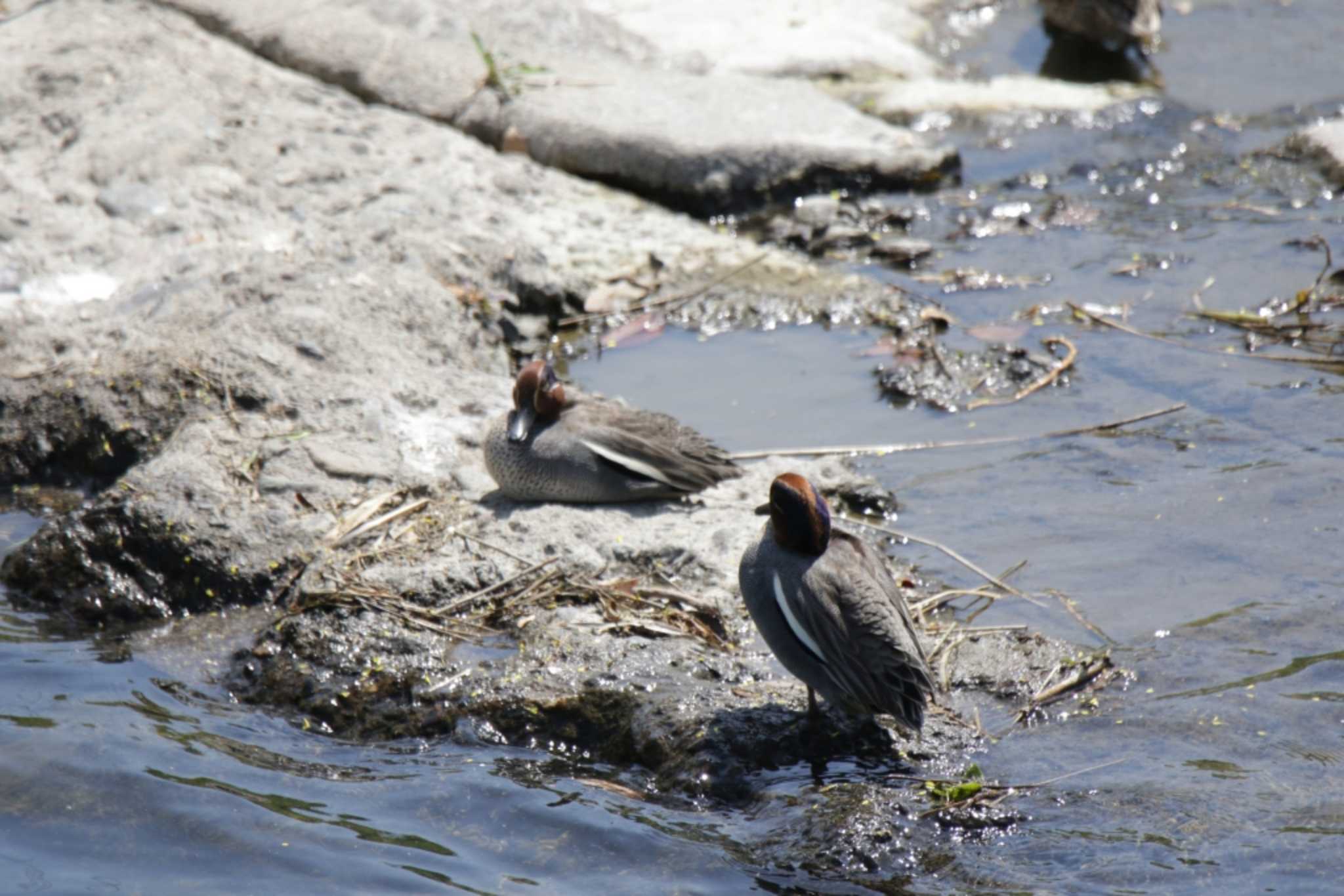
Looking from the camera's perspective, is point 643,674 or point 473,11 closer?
point 643,674

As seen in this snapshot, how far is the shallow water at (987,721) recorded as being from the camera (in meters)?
4.00

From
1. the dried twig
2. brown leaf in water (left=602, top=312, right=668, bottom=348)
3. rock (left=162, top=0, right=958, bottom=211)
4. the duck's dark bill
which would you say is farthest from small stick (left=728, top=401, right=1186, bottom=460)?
rock (left=162, top=0, right=958, bottom=211)

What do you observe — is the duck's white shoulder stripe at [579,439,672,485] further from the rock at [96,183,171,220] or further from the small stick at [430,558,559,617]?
the rock at [96,183,171,220]

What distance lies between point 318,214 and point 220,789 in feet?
13.7

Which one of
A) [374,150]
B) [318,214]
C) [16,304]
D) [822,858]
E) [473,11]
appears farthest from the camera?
[473,11]

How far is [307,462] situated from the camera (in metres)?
5.77

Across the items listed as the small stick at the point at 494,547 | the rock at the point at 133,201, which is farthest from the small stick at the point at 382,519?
the rock at the point at 133,201

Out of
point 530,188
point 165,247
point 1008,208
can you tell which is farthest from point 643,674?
point 1008,208

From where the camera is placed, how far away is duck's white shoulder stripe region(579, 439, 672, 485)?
5.61m

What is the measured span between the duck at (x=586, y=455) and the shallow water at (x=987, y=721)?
91 centimetres

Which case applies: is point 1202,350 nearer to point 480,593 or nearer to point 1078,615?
point 1078,615

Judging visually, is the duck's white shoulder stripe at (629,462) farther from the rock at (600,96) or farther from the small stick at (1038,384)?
the rock at (600,96)

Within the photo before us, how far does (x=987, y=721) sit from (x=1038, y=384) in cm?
282

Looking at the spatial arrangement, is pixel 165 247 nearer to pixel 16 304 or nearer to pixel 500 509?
pixel 16 304
